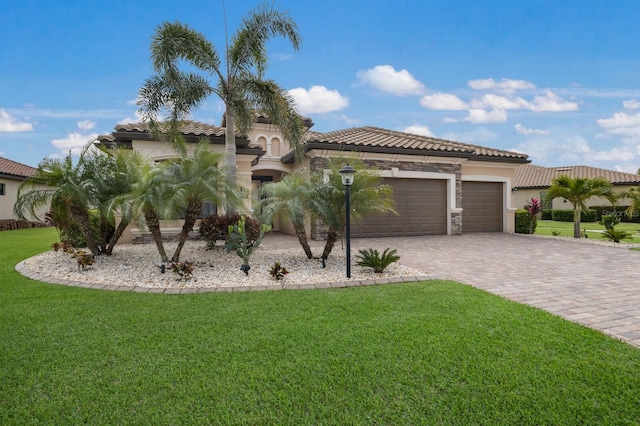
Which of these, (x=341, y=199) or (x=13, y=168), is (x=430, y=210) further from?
(x=13, y=168)

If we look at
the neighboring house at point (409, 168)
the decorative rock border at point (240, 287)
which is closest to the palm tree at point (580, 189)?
the neighboring house at point (409, 168)

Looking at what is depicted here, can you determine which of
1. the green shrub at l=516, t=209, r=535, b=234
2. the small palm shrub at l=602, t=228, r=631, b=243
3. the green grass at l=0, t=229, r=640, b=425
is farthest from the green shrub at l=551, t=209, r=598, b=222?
the green grass at l=0, t=229, r=640, b=425

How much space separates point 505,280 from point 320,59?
36.7ft

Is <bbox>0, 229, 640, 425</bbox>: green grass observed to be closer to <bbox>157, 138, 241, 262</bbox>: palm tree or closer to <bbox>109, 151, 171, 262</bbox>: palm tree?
<bbox>109, 151, 171, 262</bbox>: palm tree

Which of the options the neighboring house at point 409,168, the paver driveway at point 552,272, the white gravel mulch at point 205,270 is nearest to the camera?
the paver driveway at point 552,272

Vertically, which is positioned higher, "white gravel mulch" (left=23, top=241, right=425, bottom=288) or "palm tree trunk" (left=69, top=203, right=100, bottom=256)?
"palm tree trunk" (left=69, top=203, right=100, bottom=256)

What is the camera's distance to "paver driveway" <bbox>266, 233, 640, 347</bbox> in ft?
15.8

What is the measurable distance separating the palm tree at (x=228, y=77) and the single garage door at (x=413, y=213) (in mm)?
5524

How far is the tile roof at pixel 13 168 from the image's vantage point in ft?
74.5

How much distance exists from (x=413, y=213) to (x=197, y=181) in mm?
10377

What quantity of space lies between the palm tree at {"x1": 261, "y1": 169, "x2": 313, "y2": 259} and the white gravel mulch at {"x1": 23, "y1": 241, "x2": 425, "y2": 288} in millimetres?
1233

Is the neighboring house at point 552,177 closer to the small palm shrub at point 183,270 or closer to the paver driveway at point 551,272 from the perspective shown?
the paver driveway at point 551,272

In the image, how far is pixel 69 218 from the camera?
895 cm

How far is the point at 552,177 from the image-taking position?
3209 cm
